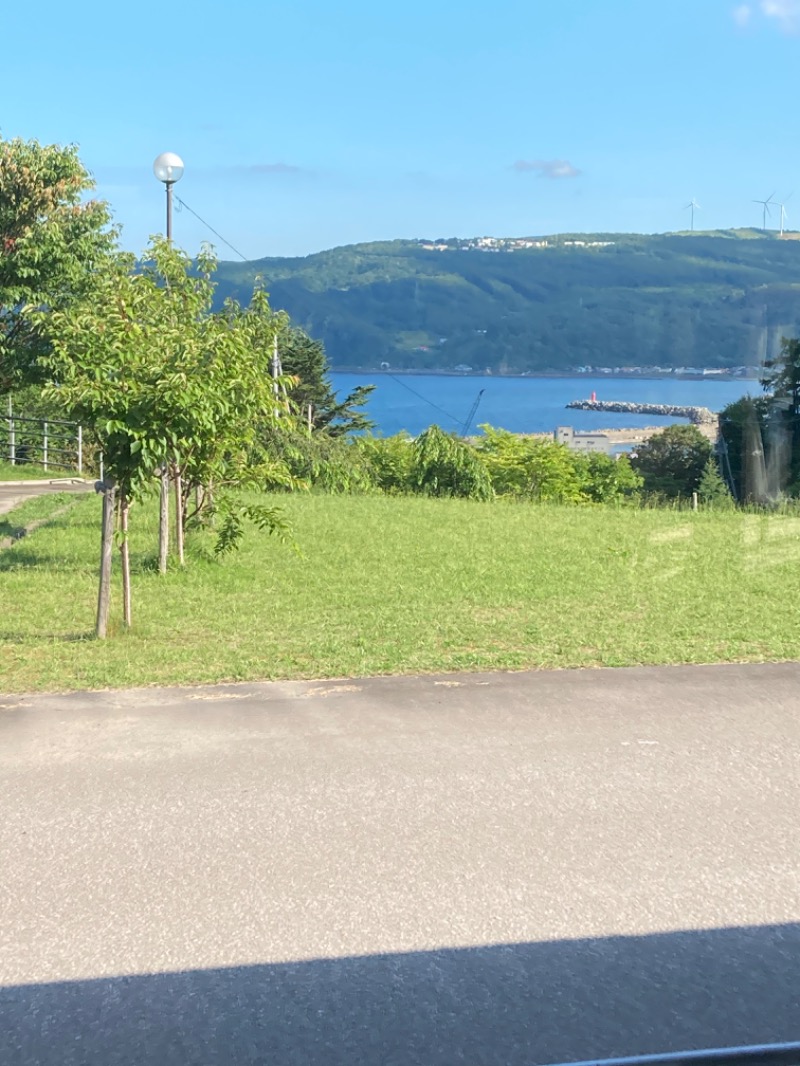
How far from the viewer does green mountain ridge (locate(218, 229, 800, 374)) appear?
25.0 meters

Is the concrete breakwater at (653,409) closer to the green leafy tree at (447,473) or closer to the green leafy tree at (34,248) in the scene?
the green leafy tree at (447,473)

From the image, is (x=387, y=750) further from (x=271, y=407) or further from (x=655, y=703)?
(x=271, y=407)

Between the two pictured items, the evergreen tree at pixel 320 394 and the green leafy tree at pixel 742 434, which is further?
the evergreen tree at pixel 320 394

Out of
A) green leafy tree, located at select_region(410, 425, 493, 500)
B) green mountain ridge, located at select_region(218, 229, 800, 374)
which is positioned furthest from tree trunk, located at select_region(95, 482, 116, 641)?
green leafy tree, located at select_region(410, 425, 493, 500)

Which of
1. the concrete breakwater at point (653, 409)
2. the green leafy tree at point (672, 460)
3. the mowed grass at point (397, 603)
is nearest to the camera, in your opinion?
the mowed grass at point (397, 603)

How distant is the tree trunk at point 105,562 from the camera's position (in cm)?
855

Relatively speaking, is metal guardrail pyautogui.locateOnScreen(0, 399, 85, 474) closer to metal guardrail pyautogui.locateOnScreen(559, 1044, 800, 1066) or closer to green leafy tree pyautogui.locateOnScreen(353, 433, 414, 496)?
green leafy tree pyautogui.locateOnScreen(353, 433, 414, 496)

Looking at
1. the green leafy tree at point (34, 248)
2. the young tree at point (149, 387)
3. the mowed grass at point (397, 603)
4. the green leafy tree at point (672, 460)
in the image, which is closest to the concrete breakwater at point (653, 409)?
the green leafy tree at point (672, 460)

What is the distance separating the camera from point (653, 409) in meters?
51.5

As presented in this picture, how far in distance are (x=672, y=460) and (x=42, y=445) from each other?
2918 centimetres

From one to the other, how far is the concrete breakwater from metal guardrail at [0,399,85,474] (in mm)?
17214

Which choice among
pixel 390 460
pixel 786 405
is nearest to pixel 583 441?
pixel 390 460

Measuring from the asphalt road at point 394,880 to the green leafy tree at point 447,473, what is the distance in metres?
23.2

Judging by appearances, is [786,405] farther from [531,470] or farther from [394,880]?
[394,880]
